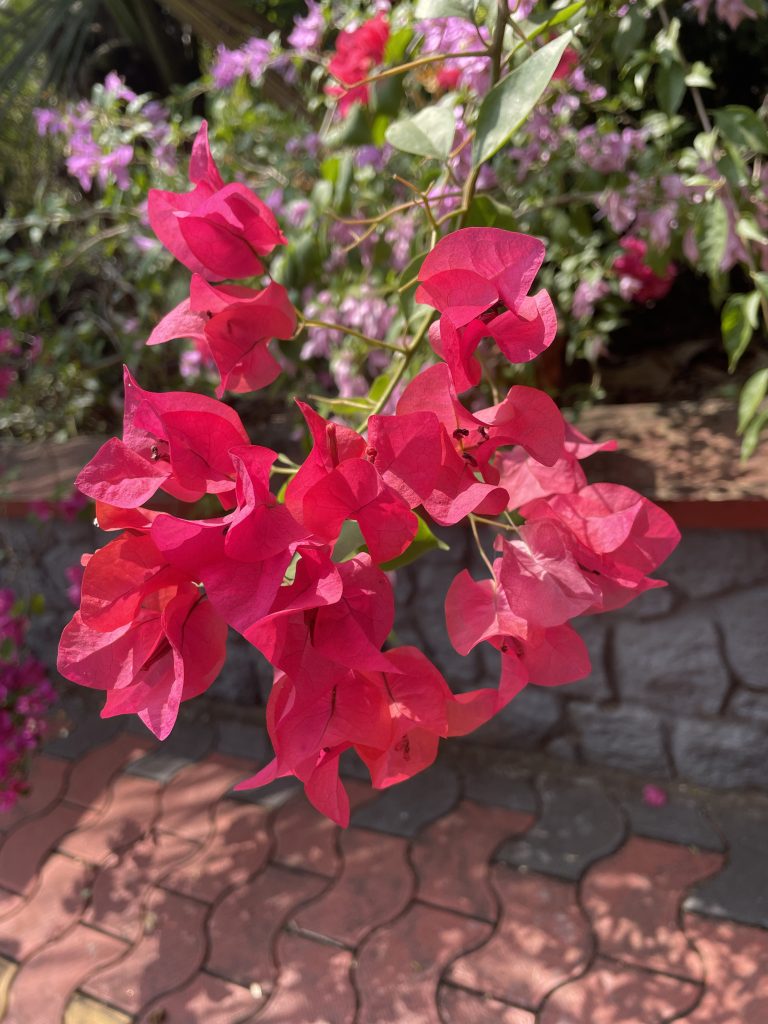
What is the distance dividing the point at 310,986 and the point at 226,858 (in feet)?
1.12

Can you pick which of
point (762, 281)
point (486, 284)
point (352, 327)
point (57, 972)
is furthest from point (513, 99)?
point (57, 972)

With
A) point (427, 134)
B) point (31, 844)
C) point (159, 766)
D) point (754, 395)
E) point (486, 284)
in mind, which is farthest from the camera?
point (159, 766)

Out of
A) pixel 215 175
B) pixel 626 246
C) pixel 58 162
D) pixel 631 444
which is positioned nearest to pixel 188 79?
pixel 58 162

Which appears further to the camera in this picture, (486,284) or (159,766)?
(159,766)

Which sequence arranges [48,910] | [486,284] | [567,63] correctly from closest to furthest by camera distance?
[486,284] → [567,63] → [48,910]

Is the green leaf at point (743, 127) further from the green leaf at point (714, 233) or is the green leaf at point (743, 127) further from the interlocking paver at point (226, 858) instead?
the interlocking paver at point (226, 858)

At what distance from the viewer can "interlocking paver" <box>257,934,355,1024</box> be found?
1155 millimetres

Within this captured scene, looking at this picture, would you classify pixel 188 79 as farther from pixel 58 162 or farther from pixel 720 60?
pixel 720 60

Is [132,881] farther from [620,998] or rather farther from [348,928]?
[620,998]

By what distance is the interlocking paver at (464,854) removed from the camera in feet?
4.26

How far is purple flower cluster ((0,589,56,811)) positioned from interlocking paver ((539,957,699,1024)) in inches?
42.2

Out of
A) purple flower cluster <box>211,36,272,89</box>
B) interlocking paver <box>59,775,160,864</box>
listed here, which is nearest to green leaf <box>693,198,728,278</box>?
purple flower cluster <box>211,36,272,89</box>

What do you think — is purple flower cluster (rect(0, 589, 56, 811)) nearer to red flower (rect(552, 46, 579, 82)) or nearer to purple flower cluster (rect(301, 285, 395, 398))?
purple flower cluster (rect(301, 285, 395, 398))

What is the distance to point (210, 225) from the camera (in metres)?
0.44
